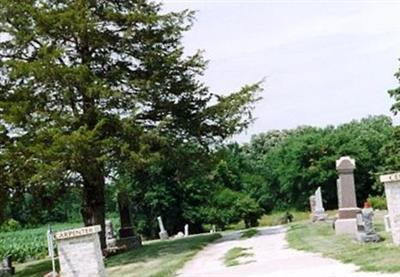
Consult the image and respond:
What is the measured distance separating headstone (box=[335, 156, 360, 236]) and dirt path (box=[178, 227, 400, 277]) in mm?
1761

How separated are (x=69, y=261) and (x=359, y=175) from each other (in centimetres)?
3797

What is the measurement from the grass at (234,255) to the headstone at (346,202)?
9.79 feet

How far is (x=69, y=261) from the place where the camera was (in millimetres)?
13406

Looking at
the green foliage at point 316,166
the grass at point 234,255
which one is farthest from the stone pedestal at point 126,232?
the green foliage at point 316,166

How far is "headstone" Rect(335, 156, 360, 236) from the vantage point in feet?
65.9

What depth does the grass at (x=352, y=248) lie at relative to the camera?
39.7 ft

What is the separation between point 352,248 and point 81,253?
5.98 metres

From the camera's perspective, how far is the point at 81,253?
44.1ft

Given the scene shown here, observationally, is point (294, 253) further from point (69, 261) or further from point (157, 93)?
point (157, 93)

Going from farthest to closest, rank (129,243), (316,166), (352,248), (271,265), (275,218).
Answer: (316,166), (275,218), (129,243), (352,248), (271,265)

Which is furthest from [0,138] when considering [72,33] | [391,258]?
[391,258]

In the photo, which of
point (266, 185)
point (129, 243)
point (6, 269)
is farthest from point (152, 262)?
point (266, 185)

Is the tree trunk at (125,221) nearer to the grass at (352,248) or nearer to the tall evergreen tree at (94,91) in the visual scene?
the tall evergreen tree at (94,91)

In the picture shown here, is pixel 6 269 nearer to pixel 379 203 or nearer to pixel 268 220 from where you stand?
pixel 379 203
